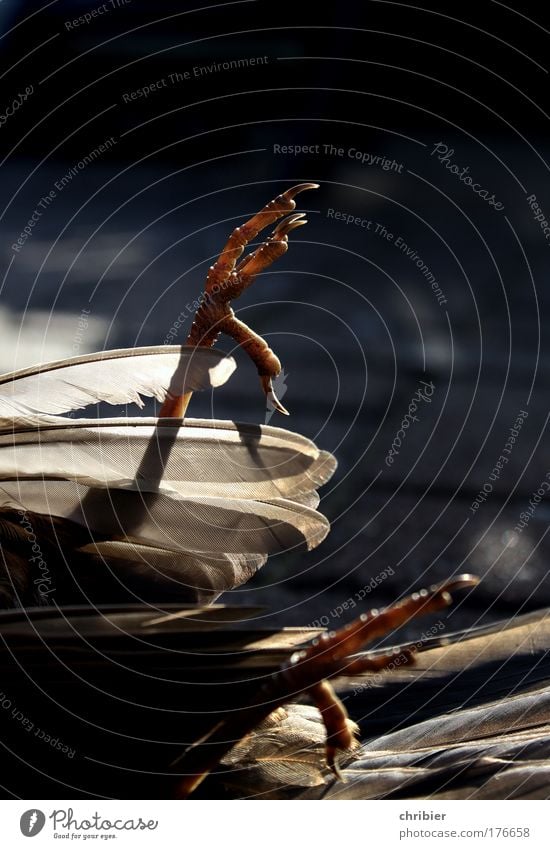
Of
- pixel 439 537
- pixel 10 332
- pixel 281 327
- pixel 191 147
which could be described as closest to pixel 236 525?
pixel 439 537

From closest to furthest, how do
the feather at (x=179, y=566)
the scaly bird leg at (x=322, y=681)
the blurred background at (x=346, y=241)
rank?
the scaly bird leg at (x=322, y=681) < the feather at (x=179, y=566) < the blurred background at (x=346, y=241)

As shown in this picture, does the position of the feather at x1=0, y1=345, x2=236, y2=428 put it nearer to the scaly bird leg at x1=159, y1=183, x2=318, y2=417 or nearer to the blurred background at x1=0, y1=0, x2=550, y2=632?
the scaly bird leg at x1=159, y1=183, x2=318, y2=417

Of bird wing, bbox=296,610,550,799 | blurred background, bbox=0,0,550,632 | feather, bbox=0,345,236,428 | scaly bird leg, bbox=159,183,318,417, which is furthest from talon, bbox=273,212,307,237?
blurred background, bbox=0,0,550,632

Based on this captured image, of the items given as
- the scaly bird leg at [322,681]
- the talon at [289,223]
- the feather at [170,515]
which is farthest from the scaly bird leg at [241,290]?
the scaly bird leg at [322,681]

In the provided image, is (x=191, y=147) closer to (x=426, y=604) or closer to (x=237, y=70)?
(x=237, y=70)

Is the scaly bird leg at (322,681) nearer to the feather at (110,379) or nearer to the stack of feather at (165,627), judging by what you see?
the stack of feather at (165,627)

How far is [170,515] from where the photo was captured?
27.5 inches

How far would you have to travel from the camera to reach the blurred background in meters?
1.56

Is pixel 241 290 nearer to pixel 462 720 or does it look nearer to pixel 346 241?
pixel 462 720

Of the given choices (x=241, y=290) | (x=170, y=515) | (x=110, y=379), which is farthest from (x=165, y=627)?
(x=241, y=290)

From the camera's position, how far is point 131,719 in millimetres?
639

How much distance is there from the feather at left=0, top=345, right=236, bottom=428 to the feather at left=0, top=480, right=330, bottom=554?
7 centimetres

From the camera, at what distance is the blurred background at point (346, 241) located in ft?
5.11

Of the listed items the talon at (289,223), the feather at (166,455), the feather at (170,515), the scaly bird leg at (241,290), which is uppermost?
the talon at (289,223)
